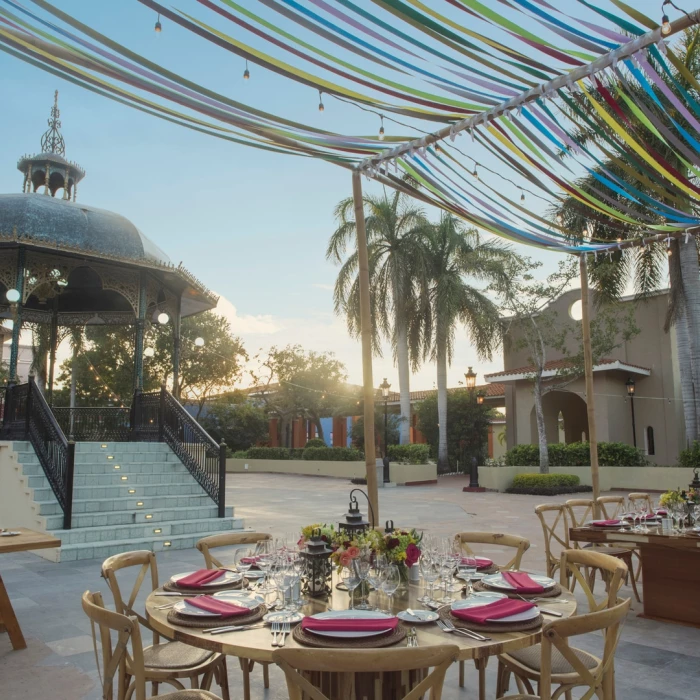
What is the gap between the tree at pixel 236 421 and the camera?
3506cm

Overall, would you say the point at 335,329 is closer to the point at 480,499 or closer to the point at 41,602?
the point at 480,499

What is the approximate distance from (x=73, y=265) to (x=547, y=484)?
13.9 m

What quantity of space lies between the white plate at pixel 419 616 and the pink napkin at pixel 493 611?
0.34 ft

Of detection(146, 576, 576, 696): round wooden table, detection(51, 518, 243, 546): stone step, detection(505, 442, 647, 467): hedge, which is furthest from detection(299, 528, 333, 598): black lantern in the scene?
detection(505, 442, 647, 467): hedge

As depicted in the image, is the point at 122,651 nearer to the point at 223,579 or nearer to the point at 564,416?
the point at 223,579

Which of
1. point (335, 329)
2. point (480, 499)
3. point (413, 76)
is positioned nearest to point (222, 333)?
point (335, 329)

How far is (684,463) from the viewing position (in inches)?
693

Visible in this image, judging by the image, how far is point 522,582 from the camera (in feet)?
11.0

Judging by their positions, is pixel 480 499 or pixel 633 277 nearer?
pixel 480 499

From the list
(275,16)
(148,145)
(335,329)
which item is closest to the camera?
(275,16)

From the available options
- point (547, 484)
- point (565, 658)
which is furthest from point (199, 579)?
point (547, 484)

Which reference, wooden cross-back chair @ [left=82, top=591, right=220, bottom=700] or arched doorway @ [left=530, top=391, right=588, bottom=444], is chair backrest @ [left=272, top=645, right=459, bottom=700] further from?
arched doorway @ [left=530, top=391, right=588, bottom=444]

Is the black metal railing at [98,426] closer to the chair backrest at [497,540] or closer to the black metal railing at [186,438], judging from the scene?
the black metal railing at [186,438]

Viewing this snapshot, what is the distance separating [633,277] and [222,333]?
19932 mm
